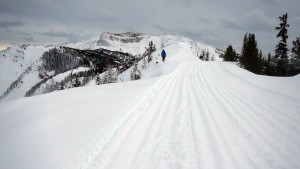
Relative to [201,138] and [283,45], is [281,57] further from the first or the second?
[201,138]

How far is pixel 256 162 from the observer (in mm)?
4332

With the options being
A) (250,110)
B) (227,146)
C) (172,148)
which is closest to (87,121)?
(172,148)

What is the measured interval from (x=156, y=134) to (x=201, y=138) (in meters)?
1.20

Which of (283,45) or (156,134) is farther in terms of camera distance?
(283,45)

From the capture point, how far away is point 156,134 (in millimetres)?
5906

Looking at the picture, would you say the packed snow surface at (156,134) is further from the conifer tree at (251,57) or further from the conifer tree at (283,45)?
the conifer tree at (251,57)

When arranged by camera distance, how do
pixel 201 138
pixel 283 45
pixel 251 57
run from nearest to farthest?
pixel 201 138, pixel 283 45, pixel 251 57

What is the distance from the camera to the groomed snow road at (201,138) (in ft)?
14.6

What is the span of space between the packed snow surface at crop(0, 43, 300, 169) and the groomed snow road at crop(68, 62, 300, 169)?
0.06 ft

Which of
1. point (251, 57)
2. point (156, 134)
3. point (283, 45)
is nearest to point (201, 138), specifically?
point (156, 134)

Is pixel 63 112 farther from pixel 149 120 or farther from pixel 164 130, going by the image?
pixel 164 130

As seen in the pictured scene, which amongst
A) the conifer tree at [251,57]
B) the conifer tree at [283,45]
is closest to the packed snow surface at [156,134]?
the conifer tree at [283,45]

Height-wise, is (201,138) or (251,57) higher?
(251,57)

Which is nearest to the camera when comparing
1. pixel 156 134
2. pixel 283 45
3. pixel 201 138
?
pixel 201 138
